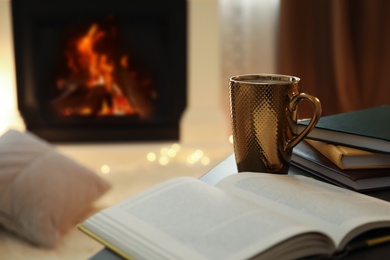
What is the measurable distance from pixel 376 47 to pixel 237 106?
1.79 meters

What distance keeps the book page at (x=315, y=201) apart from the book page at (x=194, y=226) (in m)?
0.03

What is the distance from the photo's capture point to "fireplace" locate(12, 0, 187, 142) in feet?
7.50

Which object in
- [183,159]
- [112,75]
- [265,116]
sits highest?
[265,116]

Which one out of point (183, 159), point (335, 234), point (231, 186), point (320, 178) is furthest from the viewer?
point (183, 159)

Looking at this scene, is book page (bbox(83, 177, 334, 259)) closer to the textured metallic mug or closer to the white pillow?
the textured metallic mug

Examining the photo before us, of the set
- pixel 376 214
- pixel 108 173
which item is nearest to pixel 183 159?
pixel 108 173

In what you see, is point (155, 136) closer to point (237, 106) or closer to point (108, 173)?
point (108, 173)

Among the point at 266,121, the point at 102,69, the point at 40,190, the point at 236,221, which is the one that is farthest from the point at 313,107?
the point at 102,69

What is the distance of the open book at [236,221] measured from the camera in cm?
53

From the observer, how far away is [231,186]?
26.7 inches

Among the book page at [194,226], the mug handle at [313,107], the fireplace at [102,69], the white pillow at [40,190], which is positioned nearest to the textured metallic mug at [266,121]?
the mug handle at [313,107]

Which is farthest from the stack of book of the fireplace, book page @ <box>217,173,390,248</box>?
the fireplace

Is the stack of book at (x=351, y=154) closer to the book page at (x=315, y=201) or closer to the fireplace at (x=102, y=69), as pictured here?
the book page at (x=315, y=201)

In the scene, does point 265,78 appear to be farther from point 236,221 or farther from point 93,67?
point 93,67
